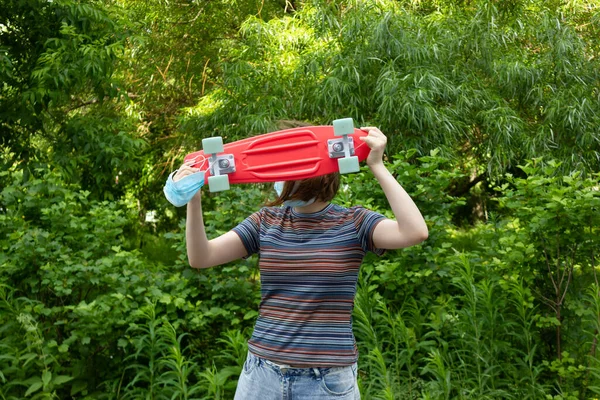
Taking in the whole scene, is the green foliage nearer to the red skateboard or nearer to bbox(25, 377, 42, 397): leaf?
bbox(25, 377, 42, 397): leaf

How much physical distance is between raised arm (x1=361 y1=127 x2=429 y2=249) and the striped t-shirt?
41 mm

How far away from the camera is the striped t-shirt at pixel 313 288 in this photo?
1.93 meters

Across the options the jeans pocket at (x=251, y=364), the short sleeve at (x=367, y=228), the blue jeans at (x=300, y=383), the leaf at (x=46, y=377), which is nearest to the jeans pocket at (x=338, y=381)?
the blue jeans at (x=300, y=383)

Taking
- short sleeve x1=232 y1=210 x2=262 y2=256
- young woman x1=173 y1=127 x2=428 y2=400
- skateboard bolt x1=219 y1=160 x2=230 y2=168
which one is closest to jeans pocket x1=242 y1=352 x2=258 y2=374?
young woman x1=173 y1=127 x2=428 y2=400

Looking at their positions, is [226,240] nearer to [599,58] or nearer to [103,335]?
[103,335]

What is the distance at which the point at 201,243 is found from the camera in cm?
204

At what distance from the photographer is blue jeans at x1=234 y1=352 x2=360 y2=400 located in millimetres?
Result: 1905

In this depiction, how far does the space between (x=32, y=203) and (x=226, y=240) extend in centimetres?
266

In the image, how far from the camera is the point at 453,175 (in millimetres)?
4223

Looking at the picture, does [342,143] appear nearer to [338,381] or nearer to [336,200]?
[338,381]

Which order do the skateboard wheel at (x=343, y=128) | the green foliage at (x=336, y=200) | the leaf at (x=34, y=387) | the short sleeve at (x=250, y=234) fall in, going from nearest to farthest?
the skateboard wheel at (x=343, y=128) < the short sleeve at (x=250, y=234) < the leaf at (x=34, y=387) < the green foliage at (x=336, y=200)

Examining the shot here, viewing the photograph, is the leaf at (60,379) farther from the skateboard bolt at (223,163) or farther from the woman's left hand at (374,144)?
the woman's left hand at (374,144)

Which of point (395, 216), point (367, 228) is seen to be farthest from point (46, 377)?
point (395, 216)

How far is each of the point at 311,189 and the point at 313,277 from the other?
25cm
